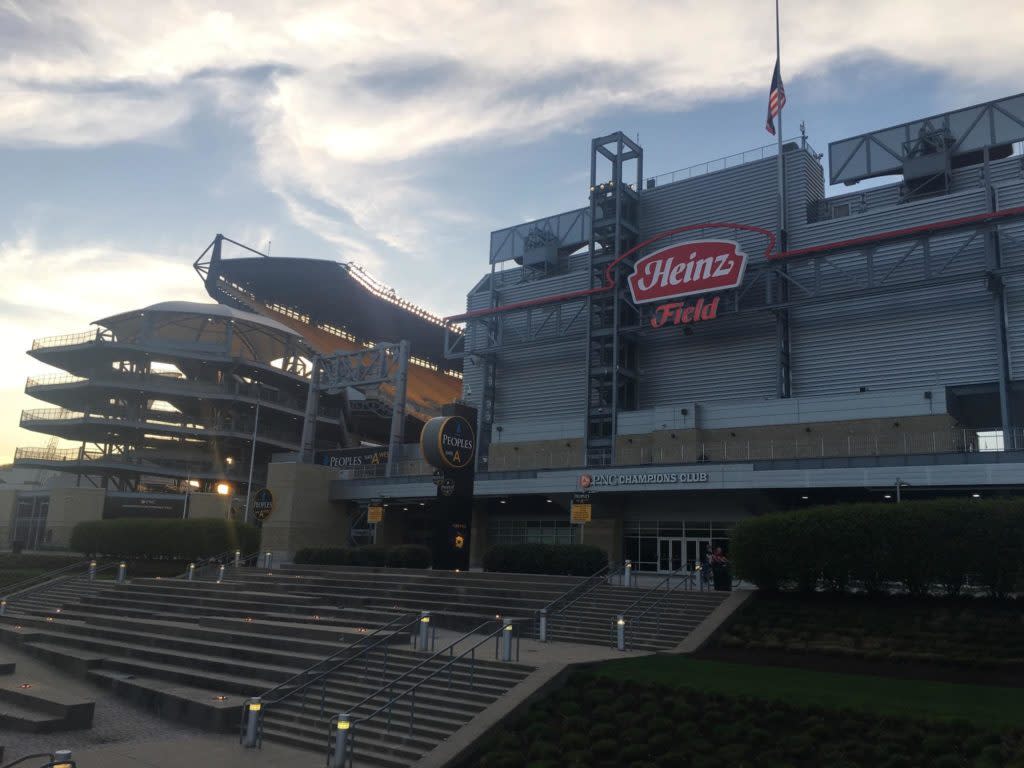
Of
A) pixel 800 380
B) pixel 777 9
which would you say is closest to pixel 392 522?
pixel 800 380

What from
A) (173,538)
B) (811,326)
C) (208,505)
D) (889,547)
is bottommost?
(173,538)

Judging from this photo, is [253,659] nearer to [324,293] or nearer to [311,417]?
[311,417]

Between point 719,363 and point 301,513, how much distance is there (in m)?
28.3

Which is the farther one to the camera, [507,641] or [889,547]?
[889,547]

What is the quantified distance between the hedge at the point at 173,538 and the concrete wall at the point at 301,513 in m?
1.71

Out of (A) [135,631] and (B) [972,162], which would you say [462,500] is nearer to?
(A) [135,631]

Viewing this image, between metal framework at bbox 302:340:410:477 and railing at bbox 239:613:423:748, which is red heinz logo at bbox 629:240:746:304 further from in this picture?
railing at bbox 239:613:423:748

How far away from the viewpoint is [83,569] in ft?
164

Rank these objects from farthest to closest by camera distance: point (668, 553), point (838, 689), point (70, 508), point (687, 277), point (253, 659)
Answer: point (70, 508), point (687, 277), point (668, 553), point (253, 659), point (838, 689)

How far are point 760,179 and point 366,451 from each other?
106ft

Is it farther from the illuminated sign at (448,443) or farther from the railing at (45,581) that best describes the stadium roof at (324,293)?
the illuminated sign at (448,443)

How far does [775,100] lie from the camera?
169 ft

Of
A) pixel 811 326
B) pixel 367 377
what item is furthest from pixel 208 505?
pixel 811 326

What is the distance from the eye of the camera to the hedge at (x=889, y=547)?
75.9ft
